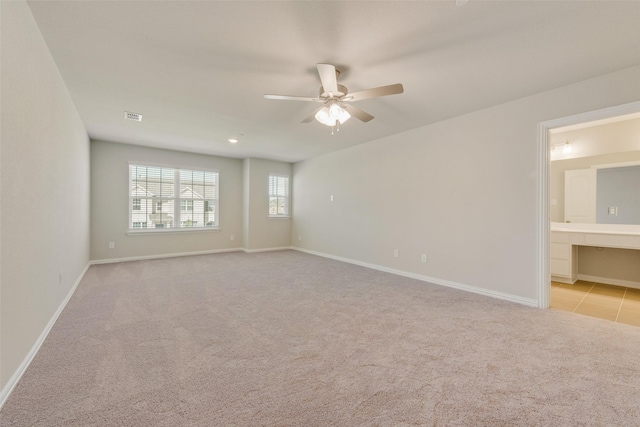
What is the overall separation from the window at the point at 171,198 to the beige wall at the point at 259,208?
2.72ft

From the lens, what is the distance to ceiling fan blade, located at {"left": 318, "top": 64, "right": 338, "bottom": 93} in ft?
6.97

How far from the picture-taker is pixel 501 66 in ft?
8.14

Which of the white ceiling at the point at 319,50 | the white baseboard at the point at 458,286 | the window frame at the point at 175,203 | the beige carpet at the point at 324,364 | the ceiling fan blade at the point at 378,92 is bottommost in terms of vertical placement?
the beige carpet at the point at 324,364

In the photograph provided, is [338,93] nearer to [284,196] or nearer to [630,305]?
[630,305]

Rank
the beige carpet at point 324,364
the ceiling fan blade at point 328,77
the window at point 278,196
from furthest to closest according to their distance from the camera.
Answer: the window at point 278,196
the ceiling fan blade at point 328,77
the beige carpet at point 324,364

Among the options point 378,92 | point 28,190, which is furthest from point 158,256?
point 378,92

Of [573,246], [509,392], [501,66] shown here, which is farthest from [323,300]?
[573,246]

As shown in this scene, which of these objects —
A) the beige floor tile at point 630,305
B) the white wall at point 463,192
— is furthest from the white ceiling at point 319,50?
the beige floor tile at point 630,305

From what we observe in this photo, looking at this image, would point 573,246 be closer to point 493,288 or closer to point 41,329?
point 493,288

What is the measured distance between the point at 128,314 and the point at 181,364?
4.43ft

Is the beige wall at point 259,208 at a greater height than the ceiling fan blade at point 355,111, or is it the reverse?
the ceiling fan blade at point 355,111

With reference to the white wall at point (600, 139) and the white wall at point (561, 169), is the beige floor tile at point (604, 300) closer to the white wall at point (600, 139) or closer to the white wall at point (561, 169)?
the white wall at point (561, 169)

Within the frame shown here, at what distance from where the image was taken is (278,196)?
7.45 metres

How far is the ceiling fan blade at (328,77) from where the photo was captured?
2.12 m
